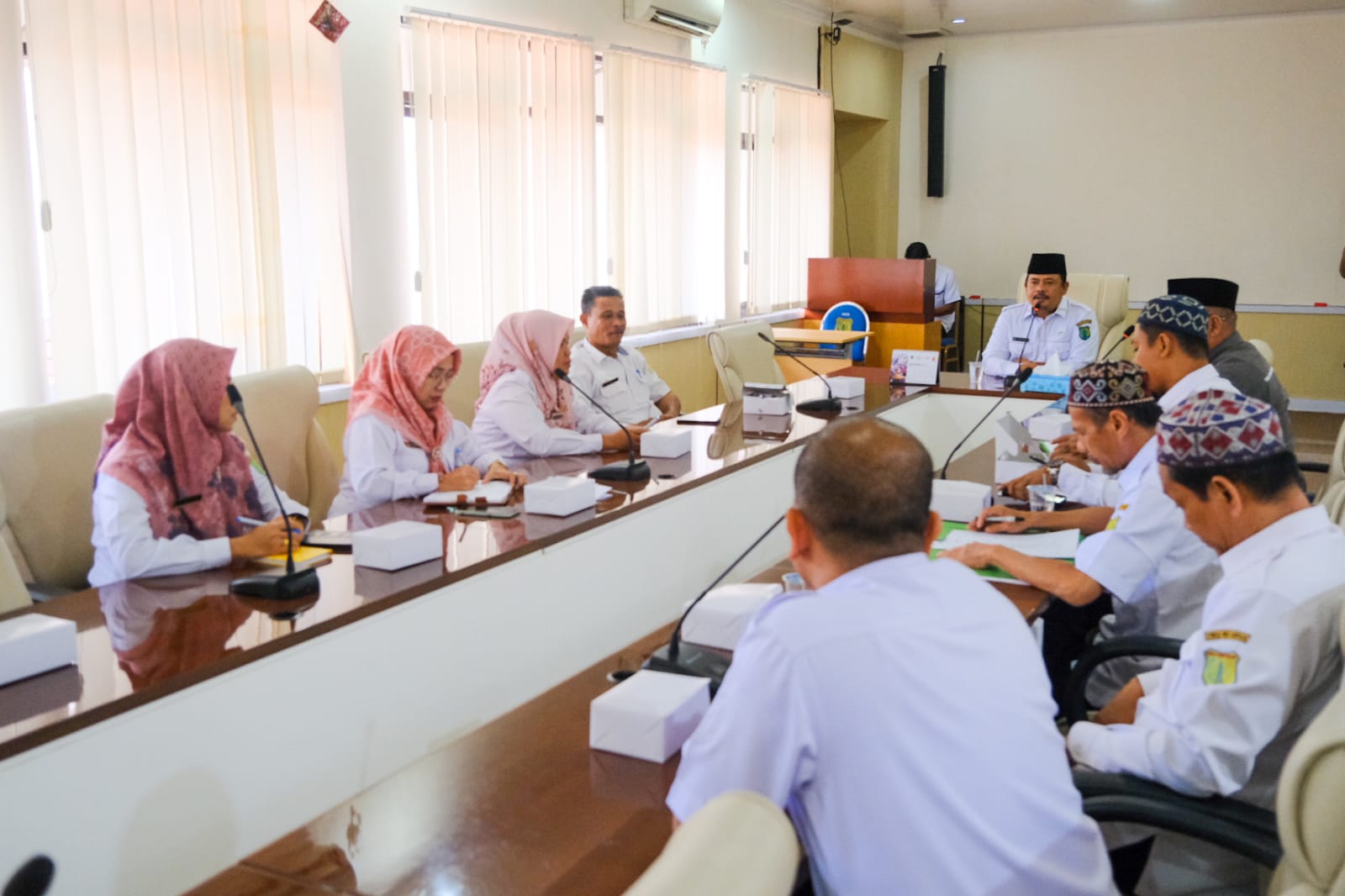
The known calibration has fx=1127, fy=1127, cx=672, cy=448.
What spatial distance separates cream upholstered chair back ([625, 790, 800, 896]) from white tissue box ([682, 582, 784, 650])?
1162mm

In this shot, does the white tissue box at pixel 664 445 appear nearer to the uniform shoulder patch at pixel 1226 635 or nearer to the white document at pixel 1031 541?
the white document at pixel 1031 541

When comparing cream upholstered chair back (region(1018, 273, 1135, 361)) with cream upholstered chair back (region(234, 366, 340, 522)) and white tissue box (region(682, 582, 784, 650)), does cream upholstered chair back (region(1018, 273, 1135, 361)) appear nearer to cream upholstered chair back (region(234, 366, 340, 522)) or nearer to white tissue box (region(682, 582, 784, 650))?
cream upholstered chair back (region(234, 366, 340, 522))

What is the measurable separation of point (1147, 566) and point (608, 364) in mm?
2675

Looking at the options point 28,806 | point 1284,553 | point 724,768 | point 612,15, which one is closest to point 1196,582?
point 1284,553

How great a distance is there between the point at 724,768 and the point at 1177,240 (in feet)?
28.2

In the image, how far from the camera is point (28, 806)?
147cm

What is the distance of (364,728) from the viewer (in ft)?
6.63

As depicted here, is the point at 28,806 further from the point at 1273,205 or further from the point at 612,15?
the point at 1273,205

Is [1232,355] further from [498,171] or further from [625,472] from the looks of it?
[498,171]

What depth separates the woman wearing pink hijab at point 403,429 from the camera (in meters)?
2.90

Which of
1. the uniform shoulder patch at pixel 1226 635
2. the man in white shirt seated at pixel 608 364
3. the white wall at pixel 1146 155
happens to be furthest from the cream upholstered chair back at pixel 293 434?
the white wall at pixel 1146 155

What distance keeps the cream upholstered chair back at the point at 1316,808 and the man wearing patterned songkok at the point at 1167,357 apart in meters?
1.65

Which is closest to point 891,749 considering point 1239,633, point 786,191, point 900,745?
point 900,745

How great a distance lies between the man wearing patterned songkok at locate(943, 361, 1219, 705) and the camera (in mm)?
2180
